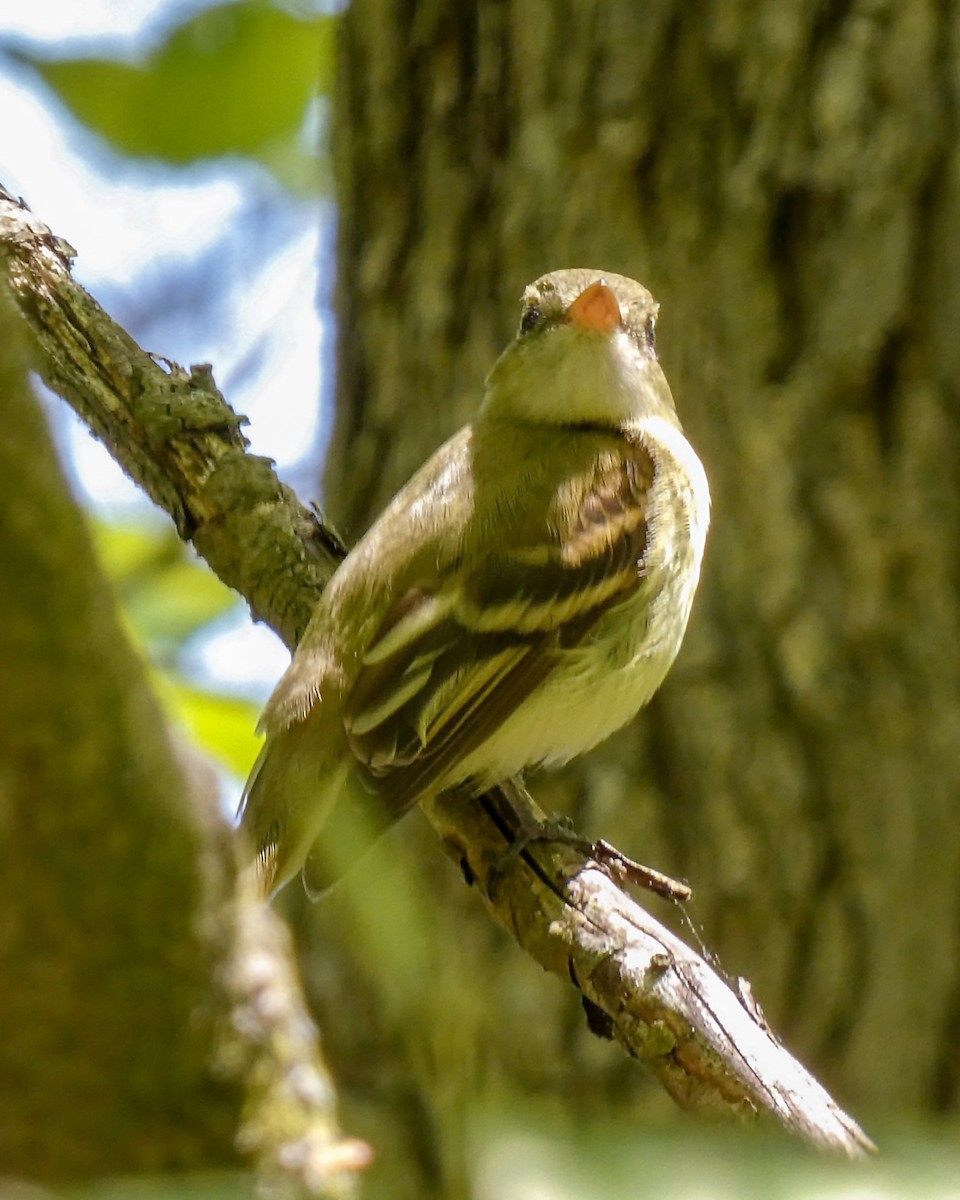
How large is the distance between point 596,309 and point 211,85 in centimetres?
163

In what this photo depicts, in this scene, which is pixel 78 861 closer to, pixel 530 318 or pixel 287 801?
pixel 287 801

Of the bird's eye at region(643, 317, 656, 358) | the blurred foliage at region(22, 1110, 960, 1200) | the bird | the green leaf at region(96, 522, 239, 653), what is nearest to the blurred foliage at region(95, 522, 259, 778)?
the green leaf at region(96, 522, 239, 653)

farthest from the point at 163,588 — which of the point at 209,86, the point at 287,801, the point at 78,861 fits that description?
the point at 78,861

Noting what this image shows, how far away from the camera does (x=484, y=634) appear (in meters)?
2.88

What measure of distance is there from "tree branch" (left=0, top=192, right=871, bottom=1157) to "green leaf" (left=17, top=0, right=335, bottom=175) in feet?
3.77

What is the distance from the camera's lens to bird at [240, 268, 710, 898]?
2.73 meters

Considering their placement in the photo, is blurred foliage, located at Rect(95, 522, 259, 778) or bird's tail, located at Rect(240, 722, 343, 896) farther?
blurred foliage, located at Rect(95, 522, 259, 778)

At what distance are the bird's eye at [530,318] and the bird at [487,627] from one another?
Result: 0.29 feet

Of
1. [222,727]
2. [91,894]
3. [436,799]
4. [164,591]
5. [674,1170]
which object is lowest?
[674,1170]

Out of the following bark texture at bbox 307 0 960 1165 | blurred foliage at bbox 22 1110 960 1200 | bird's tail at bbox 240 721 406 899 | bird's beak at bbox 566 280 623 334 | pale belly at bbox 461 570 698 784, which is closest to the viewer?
blurred foliage at bbox 22 1110 960 1200

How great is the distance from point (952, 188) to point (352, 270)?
5.81 feet

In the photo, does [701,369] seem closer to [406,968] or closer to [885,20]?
[885,20]

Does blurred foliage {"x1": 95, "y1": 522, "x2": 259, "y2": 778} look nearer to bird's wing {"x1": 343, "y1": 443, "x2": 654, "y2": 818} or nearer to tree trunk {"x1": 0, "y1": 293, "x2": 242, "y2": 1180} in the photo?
bird's wing {"x1": 343, "y1": 443, "x2": 654, "y2": 818}

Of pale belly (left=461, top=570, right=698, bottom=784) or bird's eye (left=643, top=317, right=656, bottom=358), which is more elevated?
bird's eye (left=643, top=317, right=656, bottom=358)
